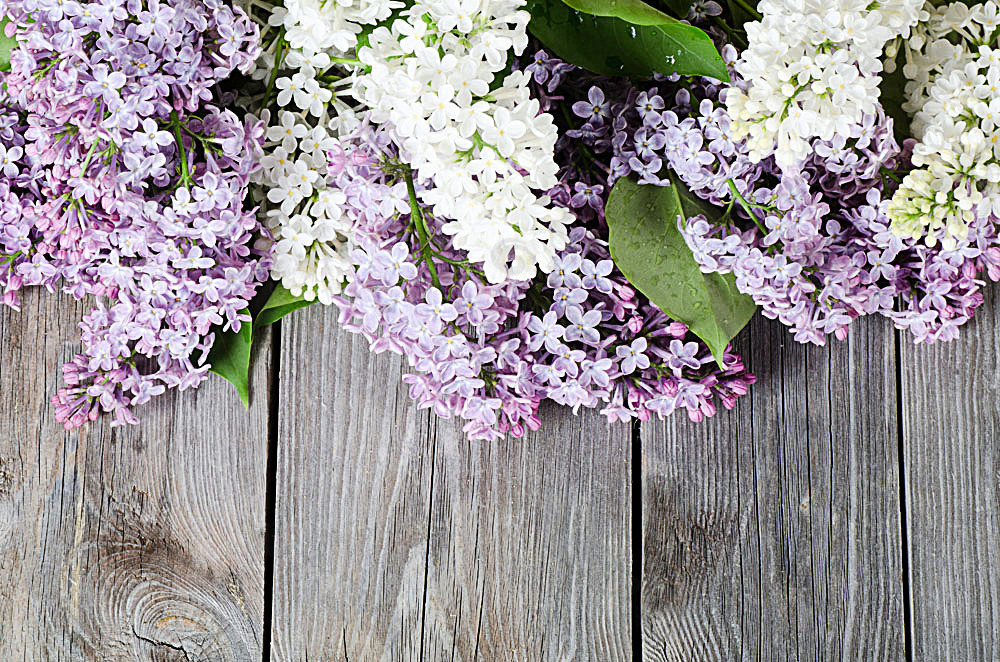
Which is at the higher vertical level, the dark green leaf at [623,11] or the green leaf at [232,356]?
the dark green leaf at [623,11]

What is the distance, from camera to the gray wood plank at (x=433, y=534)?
92 centimetres

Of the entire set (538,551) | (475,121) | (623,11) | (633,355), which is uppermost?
(623,11)

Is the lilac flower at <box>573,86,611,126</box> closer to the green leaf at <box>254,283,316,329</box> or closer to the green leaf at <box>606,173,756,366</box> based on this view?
the green leaf at <box>606,173,756,366</box>

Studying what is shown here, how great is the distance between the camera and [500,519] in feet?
3.03

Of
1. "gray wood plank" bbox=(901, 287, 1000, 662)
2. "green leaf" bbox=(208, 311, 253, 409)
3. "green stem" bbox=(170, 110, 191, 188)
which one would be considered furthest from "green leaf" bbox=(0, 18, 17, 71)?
"gray wood plank" bbox=(901, 287, 1000, 662)

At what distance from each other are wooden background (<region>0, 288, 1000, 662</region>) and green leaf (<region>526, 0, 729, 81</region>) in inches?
11.5

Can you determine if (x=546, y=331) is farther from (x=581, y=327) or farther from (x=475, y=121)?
(x=475, y=121)

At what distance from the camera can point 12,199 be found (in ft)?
2.63

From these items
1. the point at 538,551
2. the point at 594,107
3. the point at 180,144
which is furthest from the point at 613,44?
the point at 538,551

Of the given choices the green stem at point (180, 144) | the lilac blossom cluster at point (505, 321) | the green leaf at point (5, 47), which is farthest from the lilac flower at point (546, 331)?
the green leaf at point (5, 47)

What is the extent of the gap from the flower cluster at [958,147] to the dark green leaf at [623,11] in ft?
0.79

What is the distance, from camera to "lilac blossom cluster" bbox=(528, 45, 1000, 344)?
77 centimetres

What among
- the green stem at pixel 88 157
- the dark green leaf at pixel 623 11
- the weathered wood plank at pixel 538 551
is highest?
the dark green leaf at pixel 623 11

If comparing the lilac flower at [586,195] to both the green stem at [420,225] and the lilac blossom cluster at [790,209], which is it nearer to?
the lilac blossom cluster at [790,209]
